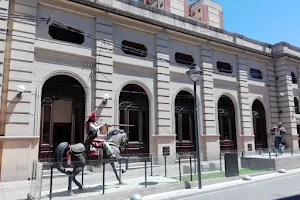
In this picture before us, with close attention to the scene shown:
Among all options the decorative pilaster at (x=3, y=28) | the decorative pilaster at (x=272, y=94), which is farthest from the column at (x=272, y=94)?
the decorative pilaster at (x=3, y=28)

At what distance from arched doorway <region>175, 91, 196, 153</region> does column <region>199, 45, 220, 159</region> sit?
86cm

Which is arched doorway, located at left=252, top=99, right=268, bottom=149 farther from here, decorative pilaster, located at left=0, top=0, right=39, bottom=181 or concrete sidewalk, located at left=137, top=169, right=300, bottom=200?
decorative pilaster, located at left=0, top=0, right=39, bottom=181

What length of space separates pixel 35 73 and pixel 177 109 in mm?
9573

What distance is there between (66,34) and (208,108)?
11094 millimetres

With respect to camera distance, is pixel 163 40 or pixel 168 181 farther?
pixel 163 40

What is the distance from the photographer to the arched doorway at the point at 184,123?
1760cm

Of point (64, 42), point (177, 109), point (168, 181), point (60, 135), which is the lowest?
point (168, 181)

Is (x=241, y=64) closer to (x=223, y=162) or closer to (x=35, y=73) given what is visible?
(x=223, y=162)

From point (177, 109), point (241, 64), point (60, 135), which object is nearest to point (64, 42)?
point (60, 135)

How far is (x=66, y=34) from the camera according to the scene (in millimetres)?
14125

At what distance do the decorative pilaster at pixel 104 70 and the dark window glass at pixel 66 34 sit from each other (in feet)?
3.54

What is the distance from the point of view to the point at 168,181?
9.81m

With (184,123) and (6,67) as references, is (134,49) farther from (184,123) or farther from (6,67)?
(6,67)

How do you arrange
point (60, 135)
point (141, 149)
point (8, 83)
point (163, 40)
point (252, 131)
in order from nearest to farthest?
1. point (8, 83)
2. point (60, 135)
3. point (141, 149)
4. point (163, 40)
5. point (252, 131)
